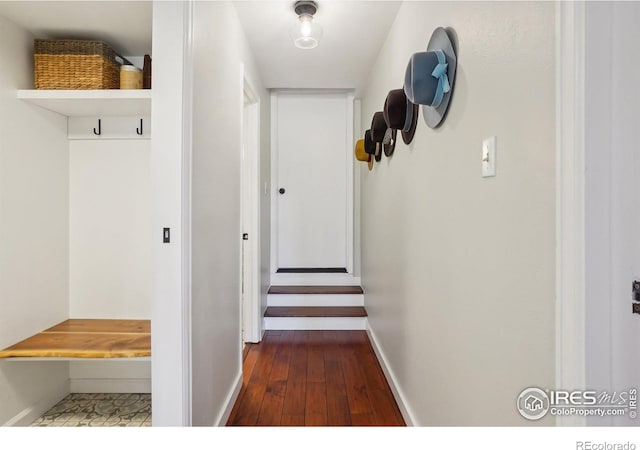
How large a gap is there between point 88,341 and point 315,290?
7.22 ft

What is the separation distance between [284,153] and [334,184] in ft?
2.12

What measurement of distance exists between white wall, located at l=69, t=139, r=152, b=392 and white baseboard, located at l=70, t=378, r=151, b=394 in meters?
0.05

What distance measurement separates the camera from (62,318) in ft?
6.84

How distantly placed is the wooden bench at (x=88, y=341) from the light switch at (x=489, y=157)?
152 centimetres

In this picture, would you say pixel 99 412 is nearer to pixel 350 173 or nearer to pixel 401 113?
pixel 401 113

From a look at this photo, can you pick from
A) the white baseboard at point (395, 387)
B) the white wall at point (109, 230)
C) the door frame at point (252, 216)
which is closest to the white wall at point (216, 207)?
the white wall at point (109, 230)

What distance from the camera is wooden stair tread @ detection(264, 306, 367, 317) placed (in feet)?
11.3

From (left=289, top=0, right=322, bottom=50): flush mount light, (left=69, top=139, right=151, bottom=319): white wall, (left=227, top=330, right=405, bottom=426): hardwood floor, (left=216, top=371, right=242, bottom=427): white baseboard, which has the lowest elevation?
(left=227, top=330, right=405, bottom=426): hardwood floor

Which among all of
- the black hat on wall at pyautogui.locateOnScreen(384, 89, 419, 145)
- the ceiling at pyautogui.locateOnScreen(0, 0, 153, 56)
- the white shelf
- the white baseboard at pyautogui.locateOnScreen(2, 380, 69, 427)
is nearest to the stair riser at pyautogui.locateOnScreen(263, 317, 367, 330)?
the white baseboard at pyautogui.locateOnScreen(2, 380, 69, 427)

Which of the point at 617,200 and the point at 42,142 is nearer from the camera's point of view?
the point at 617,200

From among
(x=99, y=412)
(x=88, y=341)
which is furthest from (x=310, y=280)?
(x=88, y=341)

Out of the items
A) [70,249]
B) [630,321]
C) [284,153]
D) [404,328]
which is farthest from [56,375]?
[284,153]

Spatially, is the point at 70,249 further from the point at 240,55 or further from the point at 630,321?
the point at 630,321

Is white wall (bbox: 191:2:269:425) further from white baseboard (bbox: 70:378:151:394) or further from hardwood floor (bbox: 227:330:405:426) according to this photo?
white baseboard (bbox: 70:378:151:394)
